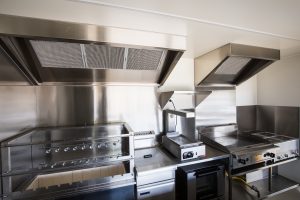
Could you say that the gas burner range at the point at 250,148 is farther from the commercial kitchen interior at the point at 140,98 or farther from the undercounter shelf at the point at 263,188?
the undercounter shelf at the point at 263,188

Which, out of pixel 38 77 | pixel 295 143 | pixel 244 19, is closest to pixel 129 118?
pixel 38 77

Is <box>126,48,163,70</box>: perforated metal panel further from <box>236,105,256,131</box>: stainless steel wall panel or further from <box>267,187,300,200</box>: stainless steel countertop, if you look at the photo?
<box>267,187,300,200</box>: stainless steel countertop

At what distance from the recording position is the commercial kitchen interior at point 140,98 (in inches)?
37.9

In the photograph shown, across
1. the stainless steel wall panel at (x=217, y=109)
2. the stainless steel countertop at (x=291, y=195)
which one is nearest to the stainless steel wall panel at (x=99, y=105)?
the stainless steel wall panel at (x=217, y=109)

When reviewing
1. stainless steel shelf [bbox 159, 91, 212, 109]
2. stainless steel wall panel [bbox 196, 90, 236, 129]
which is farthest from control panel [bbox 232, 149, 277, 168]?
stainless steel shelf [bbox 159, 91, 212, 109]

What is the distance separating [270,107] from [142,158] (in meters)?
2.05

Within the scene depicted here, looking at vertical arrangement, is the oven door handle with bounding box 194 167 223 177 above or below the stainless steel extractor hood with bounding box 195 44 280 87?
below

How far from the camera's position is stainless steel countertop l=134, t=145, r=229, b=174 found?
130cm

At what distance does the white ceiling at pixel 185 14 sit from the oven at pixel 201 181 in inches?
45.8

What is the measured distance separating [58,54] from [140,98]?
2.96ft

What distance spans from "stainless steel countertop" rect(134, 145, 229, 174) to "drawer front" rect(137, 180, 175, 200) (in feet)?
0.48

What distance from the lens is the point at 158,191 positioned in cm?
130

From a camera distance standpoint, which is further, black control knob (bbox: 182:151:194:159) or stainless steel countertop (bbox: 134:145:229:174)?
black control knob (bbox: 182:151:194:159)

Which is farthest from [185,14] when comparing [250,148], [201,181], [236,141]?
[236,141]
